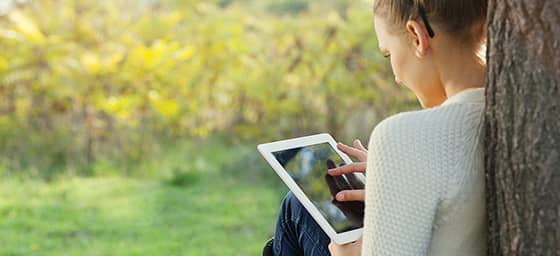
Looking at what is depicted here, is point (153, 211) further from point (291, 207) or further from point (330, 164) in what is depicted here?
point (330, 164)

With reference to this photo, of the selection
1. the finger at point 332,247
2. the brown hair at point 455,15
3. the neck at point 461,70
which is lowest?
the finger at point 332,247

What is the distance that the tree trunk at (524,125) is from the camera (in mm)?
1271

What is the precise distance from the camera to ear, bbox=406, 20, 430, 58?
58.6 inches

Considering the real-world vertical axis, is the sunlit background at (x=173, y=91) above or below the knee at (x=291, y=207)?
below

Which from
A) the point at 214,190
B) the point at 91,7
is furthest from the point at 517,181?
the point at 91,7

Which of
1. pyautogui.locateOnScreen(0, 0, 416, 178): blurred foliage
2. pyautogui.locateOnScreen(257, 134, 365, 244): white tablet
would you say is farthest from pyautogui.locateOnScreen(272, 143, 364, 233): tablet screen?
pyautogui.locateOnScreen(0, 0, 416, 178): blurred foliage

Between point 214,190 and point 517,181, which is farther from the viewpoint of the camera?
point 214,190

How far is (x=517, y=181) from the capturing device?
4.35 feet

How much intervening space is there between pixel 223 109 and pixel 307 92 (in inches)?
21.4

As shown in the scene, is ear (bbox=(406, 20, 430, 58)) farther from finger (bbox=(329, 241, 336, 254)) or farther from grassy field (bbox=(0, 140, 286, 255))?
grassy field (bbox=(0, 140, 286, 255))

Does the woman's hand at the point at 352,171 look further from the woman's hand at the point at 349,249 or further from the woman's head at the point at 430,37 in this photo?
the woman's head at the point at 430,37

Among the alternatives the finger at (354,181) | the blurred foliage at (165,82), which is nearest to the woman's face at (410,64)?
the finger at (354,181)

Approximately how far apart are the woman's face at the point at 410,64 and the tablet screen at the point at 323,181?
269 mm

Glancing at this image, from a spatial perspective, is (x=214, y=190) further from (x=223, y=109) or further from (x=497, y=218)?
(x=497, y=218)
